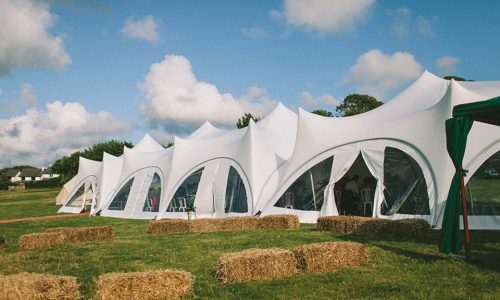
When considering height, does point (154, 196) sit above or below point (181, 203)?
above

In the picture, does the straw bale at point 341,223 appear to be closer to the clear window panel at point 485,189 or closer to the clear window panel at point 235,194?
the clear window panel at point 485,189

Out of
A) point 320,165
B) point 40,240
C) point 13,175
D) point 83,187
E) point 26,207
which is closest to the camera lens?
point 40,240

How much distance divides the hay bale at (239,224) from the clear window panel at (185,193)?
17.9ft

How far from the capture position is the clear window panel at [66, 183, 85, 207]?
26.3m

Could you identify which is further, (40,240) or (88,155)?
(88,155)

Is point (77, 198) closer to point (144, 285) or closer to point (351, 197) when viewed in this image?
point (351, 197)

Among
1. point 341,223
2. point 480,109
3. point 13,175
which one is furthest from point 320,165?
→ point 13,175

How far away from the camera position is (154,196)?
64.3 ft

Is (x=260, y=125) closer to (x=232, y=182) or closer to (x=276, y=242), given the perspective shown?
(x=232, y=182)

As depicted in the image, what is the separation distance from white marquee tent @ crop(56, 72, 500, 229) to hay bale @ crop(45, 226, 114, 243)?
17.2 ft

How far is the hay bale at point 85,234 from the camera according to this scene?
10.9 meters

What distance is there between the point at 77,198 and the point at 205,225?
17.1 meters

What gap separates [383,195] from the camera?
40.1 feet

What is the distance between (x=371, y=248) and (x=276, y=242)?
2024 mm
